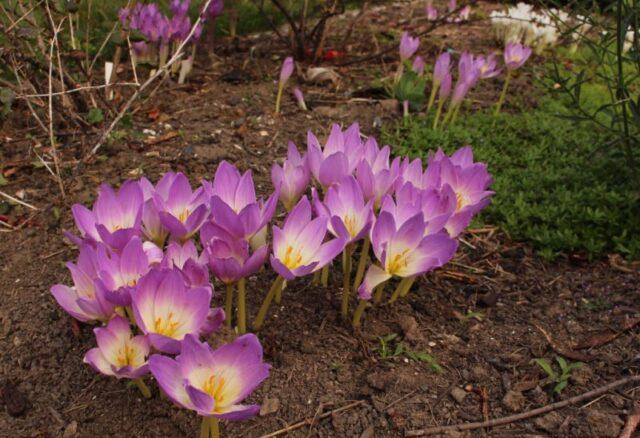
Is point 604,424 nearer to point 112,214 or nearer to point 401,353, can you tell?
point 401,353

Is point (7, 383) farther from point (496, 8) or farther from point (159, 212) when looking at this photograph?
point (496, 8)

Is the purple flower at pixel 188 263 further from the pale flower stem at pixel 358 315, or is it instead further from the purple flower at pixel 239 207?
the pale flower stem at pixel 358 315

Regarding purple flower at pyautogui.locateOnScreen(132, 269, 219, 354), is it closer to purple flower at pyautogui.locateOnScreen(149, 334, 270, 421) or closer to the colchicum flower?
purple flower at pyautogui.locateOnScreen(149, 334, 270, 421)

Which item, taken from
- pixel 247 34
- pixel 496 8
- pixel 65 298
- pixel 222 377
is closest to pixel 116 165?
pixel 65 298

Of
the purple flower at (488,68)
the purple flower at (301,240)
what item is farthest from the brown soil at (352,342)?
the purple flower at (488,68)

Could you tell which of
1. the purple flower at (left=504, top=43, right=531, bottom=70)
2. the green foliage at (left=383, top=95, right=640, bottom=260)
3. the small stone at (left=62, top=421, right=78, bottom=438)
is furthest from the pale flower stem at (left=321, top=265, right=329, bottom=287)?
the purple flower at (left=504, top=43, right=531, bottom=70)

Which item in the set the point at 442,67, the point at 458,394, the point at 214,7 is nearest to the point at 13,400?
the point at 458,394

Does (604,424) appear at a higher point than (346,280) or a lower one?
lower
